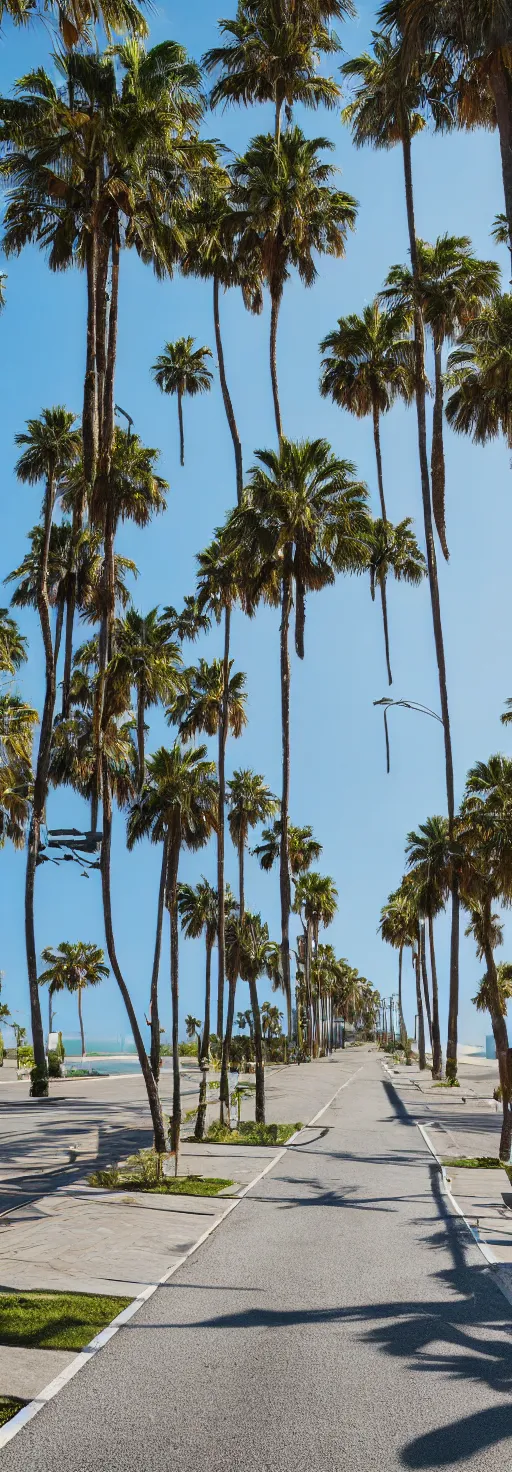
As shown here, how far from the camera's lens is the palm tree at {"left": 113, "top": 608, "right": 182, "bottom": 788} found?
85.1 feet

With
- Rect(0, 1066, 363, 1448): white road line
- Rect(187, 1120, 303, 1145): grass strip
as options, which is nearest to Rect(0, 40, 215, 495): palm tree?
Rect(0, 1066, 363, 1448): white road line

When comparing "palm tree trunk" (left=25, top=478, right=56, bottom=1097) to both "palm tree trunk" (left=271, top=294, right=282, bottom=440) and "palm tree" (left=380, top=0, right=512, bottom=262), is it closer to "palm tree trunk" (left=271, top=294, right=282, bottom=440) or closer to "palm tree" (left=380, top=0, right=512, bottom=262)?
"palm tree trunk" (left=271, top=294, right=282, bottom=440)

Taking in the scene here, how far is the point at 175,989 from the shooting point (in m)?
21.5

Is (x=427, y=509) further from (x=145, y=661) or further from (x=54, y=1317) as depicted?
(x=54, y=1317)

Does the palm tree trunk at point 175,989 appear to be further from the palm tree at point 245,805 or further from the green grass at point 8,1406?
the palm tree at point 245,805

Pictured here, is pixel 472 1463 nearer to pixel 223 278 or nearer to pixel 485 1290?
pixel 485 1290

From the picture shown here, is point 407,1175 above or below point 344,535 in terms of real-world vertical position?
below

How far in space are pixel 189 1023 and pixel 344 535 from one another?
7884 centimetres

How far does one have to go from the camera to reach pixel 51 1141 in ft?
78.8

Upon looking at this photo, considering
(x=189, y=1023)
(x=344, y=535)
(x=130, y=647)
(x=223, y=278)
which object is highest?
(x=223, y=278)

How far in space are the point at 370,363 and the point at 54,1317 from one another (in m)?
33.4

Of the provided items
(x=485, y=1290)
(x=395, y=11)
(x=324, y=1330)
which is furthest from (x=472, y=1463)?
(x=395, y=11)

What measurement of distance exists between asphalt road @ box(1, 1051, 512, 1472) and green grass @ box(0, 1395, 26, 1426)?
0.22 metres

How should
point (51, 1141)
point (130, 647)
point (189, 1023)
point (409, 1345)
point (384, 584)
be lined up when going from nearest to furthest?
point (409, 1345), point (51, 1141), point (130, 647), point (384, 584), point (189, 1023)
